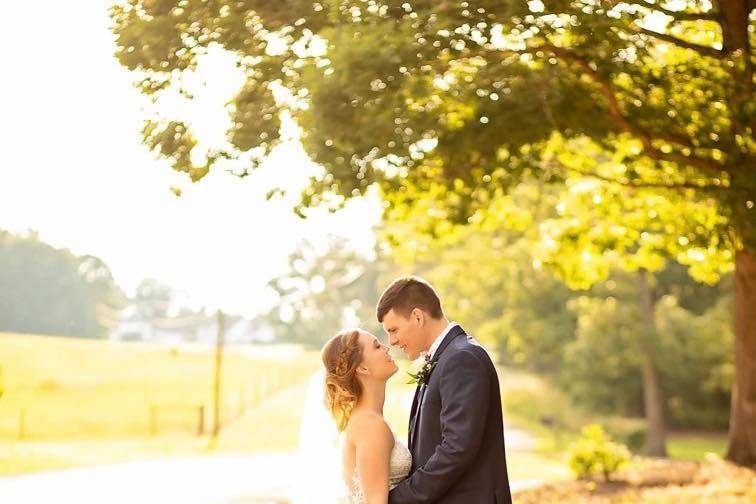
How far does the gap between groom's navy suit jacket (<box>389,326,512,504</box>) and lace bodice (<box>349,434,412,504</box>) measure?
0.12ft

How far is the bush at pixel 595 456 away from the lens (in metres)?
18.7

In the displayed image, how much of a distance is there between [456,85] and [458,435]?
8.75 metres

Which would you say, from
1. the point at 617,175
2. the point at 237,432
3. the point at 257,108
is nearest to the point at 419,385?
the point at 257,108

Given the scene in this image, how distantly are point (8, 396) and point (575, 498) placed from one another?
28.4 metres

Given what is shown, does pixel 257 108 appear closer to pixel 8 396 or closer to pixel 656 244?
pixel 656 244

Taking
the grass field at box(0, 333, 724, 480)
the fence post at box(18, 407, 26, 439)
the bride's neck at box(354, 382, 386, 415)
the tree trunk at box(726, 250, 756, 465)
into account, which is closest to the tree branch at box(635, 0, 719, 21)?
the tree trunk at box(726, 250, 756, 465)

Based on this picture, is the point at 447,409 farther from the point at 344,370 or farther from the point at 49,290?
the point at 49,290

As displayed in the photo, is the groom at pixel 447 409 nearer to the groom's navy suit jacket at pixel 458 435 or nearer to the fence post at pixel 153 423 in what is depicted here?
the groom's navy suit jacket at pixel 458 435

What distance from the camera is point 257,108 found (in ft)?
42.4

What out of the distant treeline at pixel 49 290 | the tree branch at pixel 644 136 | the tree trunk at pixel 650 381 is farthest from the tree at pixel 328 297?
the tree branch at pixel 644 136

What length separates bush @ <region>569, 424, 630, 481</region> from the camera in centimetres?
1867

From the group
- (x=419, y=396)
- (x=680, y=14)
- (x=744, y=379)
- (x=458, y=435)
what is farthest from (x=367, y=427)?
(x=744, y=379)

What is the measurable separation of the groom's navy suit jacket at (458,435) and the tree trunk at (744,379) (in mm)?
13821

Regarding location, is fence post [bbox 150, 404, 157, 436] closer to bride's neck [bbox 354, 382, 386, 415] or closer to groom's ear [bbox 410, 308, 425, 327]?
bride's neck [bbox 354, 382, 386, 415]
